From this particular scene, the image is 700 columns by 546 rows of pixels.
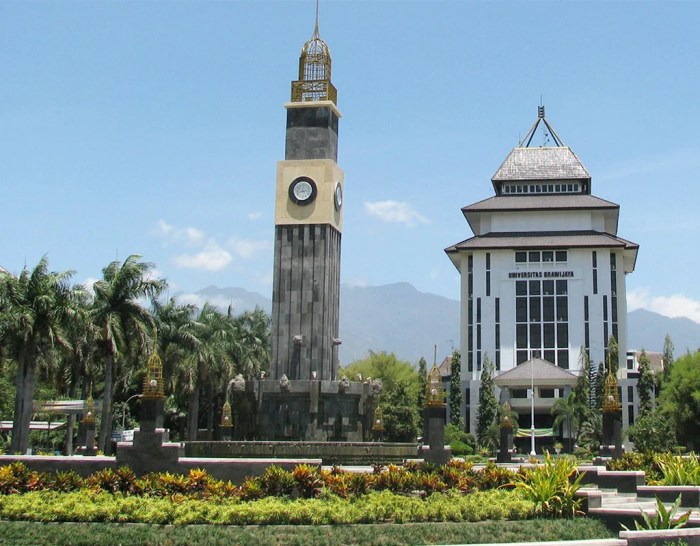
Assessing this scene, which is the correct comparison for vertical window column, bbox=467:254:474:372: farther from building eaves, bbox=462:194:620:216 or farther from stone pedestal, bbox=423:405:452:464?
stone pedestal, bbox=423:405:452:464

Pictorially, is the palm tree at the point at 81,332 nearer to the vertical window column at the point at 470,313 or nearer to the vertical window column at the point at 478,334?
the vertical window column at the point at 478,334

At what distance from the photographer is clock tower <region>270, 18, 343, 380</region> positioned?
46.1m

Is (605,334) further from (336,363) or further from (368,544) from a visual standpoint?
(368,544)

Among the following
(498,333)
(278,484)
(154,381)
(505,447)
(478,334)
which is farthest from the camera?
(478,334)

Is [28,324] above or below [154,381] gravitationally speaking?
above

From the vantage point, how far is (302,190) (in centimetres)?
4728

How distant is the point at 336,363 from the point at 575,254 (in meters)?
55.6

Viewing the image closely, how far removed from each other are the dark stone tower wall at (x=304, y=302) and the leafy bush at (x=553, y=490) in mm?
24464

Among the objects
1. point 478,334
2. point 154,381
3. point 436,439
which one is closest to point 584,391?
point 478,334

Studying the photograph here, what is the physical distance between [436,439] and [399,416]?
5393cm

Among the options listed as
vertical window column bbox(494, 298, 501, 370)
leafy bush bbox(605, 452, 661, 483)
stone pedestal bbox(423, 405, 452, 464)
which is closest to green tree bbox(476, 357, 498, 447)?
vertical window column bbox(494, 298, 501, 370)

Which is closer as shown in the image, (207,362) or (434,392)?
(434,392)

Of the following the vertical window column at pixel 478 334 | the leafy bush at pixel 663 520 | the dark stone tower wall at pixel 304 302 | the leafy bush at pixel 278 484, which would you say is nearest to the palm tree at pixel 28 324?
the dark stone tower wall at pixel 304 302

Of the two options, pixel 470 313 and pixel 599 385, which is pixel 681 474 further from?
pixel 470 313
